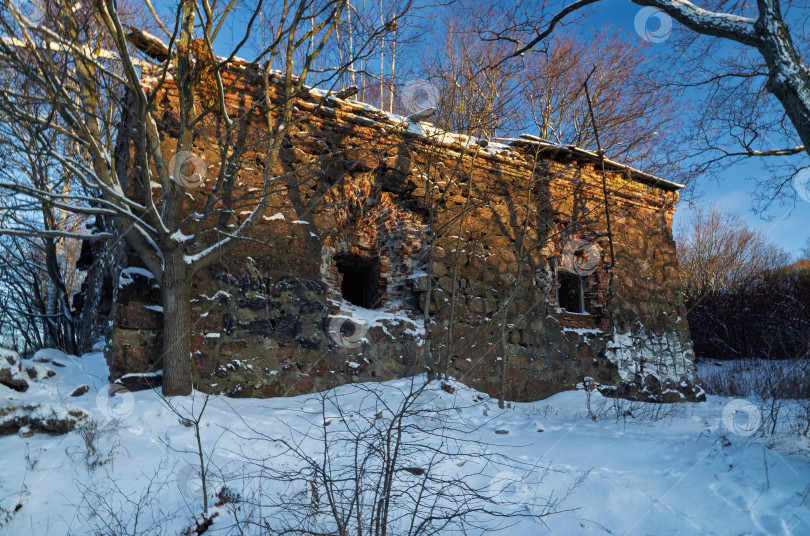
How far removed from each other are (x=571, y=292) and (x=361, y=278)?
11.7 ft

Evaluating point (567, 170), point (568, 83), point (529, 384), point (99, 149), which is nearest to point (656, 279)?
point (567, 170)

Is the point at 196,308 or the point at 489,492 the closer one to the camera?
the point at 489,492

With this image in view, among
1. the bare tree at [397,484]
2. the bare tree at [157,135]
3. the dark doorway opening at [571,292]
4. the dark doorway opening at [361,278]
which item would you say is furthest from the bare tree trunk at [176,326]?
the dark doorway opening at [571,292]

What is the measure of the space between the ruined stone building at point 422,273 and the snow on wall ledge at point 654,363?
26 mm

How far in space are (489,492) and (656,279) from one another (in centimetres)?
645

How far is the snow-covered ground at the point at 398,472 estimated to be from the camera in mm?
2598

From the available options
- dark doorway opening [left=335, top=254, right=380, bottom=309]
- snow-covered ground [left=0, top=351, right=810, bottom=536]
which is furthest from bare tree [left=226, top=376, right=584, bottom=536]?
dark doorway opening [left=335, top=254, right=380, bottom=309]

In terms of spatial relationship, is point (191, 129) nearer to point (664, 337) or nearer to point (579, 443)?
point (579, 443)

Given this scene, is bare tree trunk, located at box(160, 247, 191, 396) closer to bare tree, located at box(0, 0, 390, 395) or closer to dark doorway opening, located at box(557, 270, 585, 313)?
bare tree, located at box(0, 0, 390, 395)

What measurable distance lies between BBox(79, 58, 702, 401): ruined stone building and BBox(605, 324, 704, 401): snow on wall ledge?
0.03 m

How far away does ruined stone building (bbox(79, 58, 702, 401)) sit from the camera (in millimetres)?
4766

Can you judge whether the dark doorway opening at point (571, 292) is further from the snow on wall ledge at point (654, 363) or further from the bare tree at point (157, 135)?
the bare tree at point (157, 135)

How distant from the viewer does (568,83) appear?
513 inches

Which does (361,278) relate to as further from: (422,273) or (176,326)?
(176,326)
